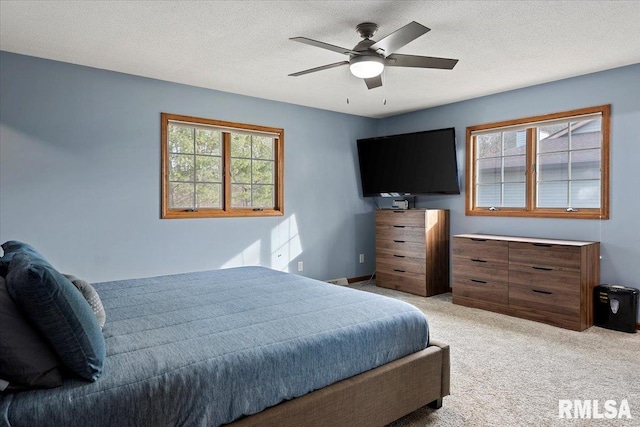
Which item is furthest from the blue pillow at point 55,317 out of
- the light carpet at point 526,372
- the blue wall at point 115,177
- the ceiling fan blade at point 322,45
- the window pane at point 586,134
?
the window pane at point 586,134

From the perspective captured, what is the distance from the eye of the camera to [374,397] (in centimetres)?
191

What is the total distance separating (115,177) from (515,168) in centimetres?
419

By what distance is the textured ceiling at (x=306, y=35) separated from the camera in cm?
255

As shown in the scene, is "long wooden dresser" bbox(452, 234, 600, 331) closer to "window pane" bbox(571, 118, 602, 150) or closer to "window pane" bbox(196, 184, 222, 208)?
"window pane" bbox(571, 118, 602, 150)

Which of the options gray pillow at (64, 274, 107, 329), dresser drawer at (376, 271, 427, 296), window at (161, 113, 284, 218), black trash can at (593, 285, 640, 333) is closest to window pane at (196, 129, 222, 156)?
window at (161, 113, 284, 218)

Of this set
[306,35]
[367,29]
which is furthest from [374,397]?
[306,35]

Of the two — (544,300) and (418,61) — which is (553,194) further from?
(418,61)

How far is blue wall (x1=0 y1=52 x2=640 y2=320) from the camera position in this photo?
11.2 ft

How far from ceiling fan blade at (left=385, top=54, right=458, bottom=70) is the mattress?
1.62 meters

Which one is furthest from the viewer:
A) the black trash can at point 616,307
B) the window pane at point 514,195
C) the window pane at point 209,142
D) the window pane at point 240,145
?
the window pane at point 240,145

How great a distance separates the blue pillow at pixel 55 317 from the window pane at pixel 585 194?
170 inches

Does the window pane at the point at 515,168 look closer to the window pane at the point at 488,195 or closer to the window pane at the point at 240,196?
Result: the window pane at the point at 488,195

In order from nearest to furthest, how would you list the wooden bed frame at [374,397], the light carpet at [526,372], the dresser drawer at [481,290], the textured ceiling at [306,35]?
the wooden bed frame at [374,397] < the light carpet at [526,372] < the textured ceiling at [306,35] < the dresser drawer at [481,290]

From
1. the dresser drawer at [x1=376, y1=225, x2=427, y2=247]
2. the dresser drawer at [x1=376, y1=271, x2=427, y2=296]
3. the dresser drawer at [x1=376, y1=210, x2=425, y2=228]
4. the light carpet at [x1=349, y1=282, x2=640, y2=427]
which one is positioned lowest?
the light carpet at [x1=349, y1=282, x2=640, y2=427]
